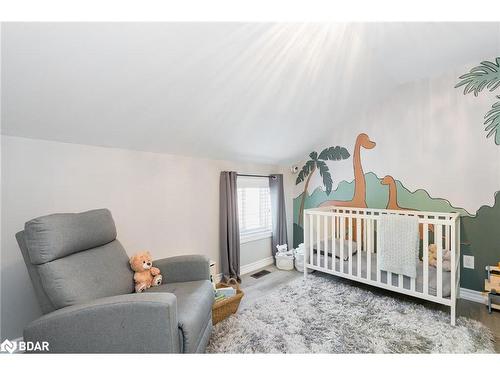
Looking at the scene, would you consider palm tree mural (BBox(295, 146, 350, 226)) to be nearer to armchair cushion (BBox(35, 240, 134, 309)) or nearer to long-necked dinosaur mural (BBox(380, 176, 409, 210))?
long-necked dinosaur mural (BBox(380, 176, 409, 210))

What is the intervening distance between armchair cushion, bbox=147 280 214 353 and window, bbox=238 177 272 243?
1.49 meters

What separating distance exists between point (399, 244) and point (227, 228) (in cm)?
179

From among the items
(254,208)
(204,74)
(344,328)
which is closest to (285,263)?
(254,208)

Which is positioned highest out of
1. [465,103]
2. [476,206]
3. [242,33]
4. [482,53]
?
[482,53]

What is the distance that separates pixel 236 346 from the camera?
1.64 metres

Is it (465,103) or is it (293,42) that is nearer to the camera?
(293,42)

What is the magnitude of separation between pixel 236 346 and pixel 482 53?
3397mm

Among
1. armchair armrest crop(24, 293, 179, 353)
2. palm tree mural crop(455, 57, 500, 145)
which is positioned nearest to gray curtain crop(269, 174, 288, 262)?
palm tree mural crop(455, 57, 500, 145)

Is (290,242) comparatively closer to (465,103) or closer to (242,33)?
(465,103)

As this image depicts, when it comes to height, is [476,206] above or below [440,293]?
above

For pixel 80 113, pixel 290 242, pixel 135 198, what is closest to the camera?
pixel 80 113

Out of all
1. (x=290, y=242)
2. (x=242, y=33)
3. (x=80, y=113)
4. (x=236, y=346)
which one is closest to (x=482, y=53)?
(x=242, y=33)

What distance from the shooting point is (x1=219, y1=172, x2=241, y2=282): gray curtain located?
2.84m

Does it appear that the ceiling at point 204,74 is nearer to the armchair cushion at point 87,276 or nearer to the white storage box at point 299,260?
the armchair cushion at point 87,276
